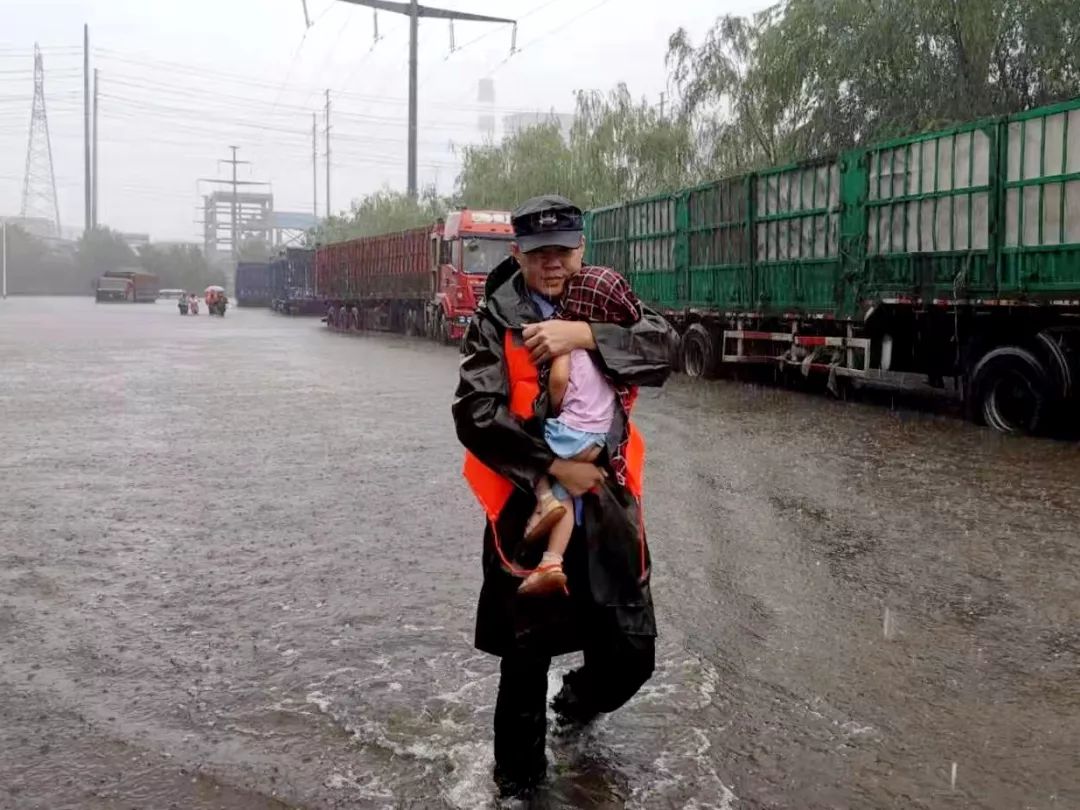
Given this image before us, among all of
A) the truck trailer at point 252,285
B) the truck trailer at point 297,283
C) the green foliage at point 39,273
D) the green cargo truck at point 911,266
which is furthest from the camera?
the green foliage at point 39,273

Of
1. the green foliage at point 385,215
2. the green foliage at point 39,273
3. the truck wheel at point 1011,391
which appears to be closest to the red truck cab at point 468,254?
the truck wheel at point 1011,391

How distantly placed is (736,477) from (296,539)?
343 centimetres

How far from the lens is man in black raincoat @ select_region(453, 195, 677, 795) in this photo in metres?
2.76

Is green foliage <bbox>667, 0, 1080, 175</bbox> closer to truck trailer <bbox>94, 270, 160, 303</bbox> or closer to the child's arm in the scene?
the child's arm

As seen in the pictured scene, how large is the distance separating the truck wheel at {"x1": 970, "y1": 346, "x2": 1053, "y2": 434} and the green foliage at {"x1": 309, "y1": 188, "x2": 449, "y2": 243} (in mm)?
36523

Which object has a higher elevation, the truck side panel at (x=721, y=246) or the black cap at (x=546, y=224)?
the truck side panel at (x=721, y=246)

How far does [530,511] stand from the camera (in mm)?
2857

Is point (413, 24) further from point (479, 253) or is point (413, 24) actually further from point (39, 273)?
point (39, 273)

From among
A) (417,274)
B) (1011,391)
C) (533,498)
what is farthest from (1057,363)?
(417,274)

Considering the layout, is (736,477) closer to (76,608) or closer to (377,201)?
(76,608)

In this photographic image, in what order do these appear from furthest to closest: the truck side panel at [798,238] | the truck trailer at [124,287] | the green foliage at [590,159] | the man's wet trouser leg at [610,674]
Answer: the truck trailer at [124,287], the green foliage at [590,159], the truck side panel at [798,238], the man's wet trouser leg at [610,674]

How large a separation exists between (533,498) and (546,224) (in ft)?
2.37

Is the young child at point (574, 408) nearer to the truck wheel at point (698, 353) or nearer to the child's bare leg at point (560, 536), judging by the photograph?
the child's bare leg at point (560, 536)

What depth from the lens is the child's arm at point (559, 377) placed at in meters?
2.79
